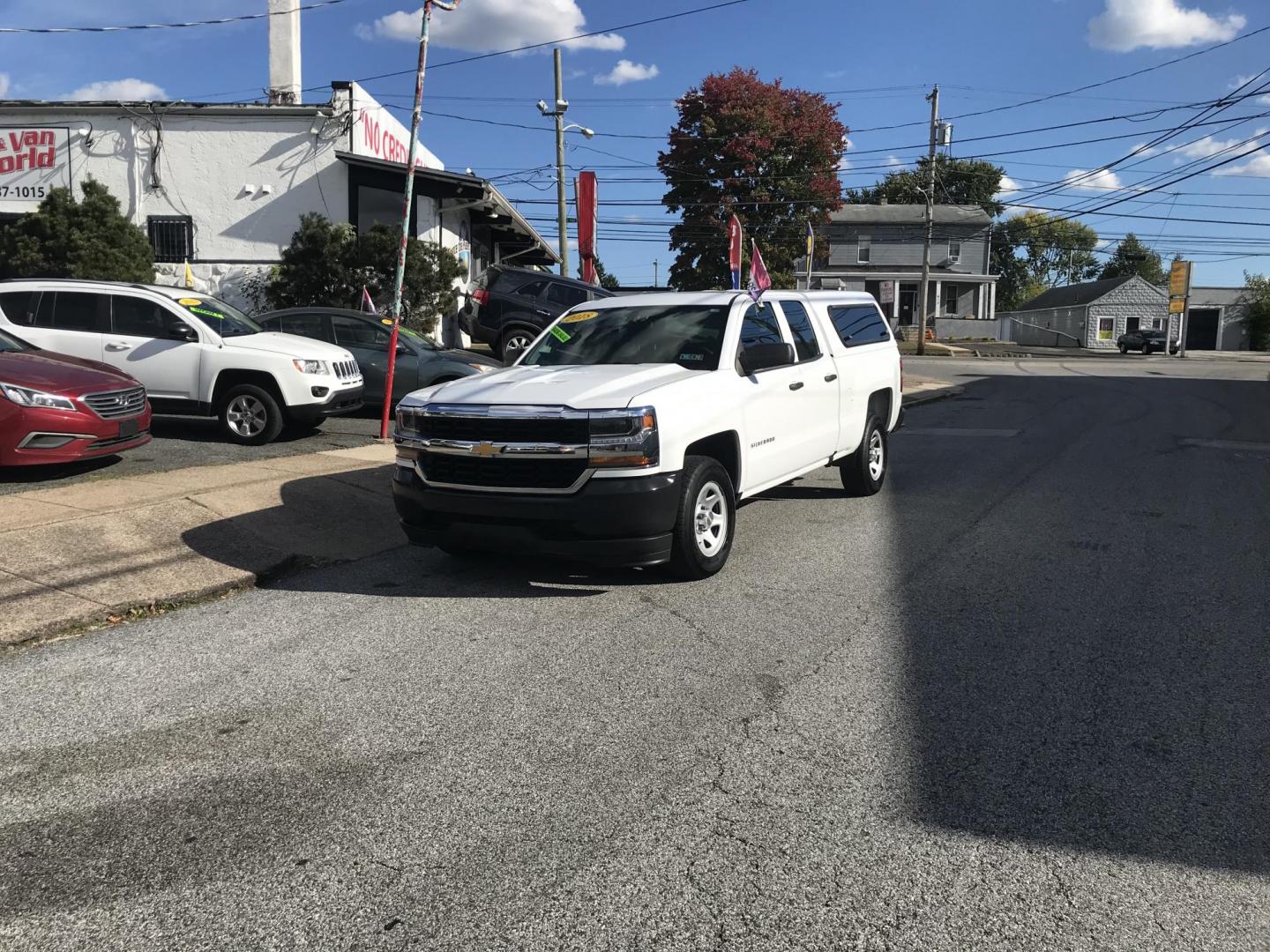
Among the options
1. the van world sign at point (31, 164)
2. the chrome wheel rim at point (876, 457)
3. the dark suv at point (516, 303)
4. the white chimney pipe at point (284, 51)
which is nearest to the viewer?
the chrome wheel rim at point (876, 457)

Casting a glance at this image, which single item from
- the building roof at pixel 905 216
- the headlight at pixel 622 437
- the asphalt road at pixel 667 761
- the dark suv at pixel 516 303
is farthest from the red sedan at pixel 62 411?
the building roof at pixel 905 216

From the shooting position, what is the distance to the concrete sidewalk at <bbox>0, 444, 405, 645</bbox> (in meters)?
6.20

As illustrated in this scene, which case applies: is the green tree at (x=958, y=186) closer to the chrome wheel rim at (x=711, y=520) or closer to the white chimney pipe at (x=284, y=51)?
the white chimney pipe at (x=284, y=51)

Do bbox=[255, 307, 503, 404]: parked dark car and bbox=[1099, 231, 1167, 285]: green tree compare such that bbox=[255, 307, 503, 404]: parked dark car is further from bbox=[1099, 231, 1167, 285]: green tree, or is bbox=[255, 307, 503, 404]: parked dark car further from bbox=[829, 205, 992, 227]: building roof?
bbox=[1099, 231, 1167, 285]: green tree

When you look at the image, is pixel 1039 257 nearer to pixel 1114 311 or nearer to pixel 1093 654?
pixel 1114 311

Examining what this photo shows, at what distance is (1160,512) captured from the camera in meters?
8.76

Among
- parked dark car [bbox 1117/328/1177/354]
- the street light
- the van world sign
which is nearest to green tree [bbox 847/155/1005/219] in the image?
parked dark car [bbox 1117/328/1177/354]

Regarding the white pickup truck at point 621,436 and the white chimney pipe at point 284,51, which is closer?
the white pickup truck at point 621,436

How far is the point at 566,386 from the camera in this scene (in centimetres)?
655

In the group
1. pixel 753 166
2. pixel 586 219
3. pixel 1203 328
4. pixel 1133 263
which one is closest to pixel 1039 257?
pixel 1133 263

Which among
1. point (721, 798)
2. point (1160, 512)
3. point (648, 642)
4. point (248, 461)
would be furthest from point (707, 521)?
point (248, 461)

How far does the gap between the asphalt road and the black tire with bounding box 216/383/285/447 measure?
4.84m

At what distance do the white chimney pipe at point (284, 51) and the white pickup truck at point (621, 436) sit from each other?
1691cm

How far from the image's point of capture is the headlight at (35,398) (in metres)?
8.48
